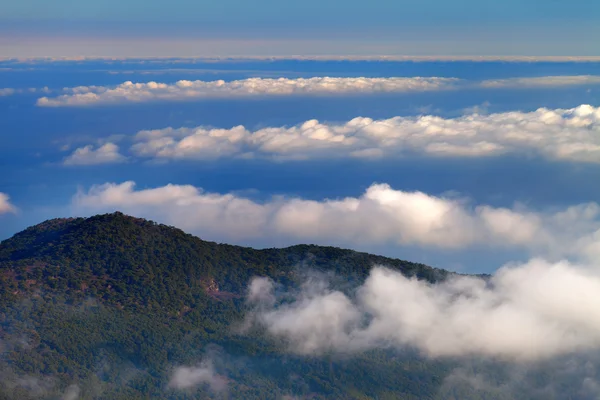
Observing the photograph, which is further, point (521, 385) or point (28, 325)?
point (521, 385)

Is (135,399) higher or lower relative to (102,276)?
lower

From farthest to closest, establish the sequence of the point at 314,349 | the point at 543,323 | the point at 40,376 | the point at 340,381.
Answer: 1. the point at 543,323
2. the point at 314,349
3. the point at 340,381
4. the point at 40,376

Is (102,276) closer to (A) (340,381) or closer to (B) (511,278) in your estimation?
(A) (340,381)

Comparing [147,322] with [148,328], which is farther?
[147,322]

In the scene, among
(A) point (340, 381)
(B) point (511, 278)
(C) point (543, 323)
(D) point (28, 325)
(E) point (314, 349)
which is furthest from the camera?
(B) point (511, 278)

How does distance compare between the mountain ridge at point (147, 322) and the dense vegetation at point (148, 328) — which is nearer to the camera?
the dense vegetation at point (148, 328)

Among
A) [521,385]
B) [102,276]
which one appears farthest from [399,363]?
[102,276]

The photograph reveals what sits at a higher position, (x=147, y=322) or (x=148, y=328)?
(x=147, y=322)

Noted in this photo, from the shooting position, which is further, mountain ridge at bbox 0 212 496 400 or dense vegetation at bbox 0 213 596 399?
mountain ridge at bbox 0 212 496 400
